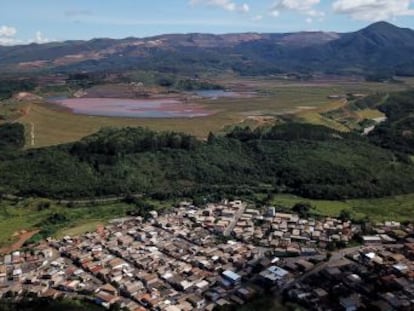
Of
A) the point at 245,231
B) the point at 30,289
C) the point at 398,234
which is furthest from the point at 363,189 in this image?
the point at 30,289

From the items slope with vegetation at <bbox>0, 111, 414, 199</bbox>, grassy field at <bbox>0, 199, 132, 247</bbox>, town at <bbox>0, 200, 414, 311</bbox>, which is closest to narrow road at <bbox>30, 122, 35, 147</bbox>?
slope with vegetation at <bbox>0, 111, 414, 199</bbox>

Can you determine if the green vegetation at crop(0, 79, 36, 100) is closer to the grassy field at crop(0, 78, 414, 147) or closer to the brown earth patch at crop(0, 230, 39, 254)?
the grassy field at crop(0, 78, 414, 147)

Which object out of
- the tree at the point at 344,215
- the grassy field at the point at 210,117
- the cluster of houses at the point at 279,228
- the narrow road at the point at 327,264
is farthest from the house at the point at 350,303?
the grassy field at the point at 210,117

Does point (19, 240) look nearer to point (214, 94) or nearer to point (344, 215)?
point (344, 215)

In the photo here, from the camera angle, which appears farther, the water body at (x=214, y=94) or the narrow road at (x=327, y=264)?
the water body at (x=214, y=94)

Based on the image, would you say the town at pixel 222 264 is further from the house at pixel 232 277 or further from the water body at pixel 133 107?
the water body at pixel 133 107
